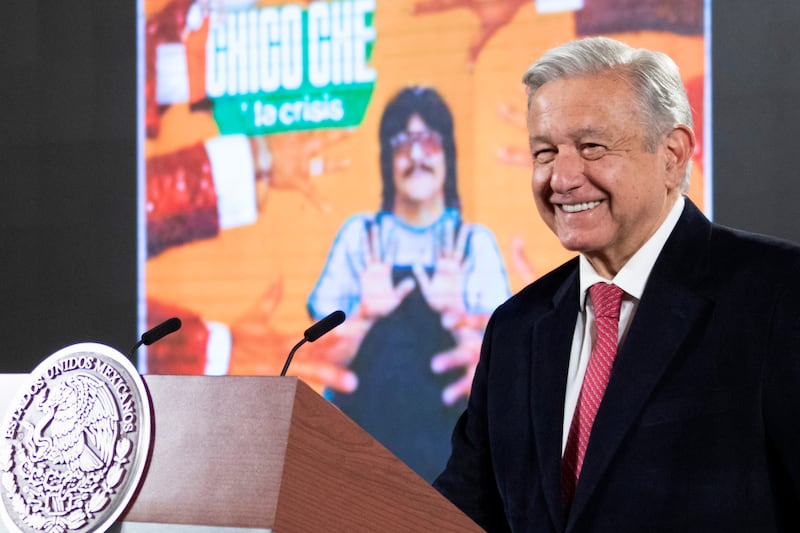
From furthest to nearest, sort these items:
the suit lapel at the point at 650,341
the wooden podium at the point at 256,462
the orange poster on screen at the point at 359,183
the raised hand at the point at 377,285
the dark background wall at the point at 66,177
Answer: the dark background wall at the point at 66,177 < the raised hand at the point at 377,285 < the orange poster on screen at the point at 359,183 < the suit lapel at the point at 650,341 < the wooden podium at the point at 256,462

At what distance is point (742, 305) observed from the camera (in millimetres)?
1387

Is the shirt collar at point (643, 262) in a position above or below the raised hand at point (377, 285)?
above

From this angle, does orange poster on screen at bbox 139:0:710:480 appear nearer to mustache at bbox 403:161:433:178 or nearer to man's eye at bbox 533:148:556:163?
mustache at bbox 403:161:433:178

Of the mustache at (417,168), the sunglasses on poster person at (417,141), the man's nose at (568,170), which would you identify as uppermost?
the sunglasses on poster person at (417,141)

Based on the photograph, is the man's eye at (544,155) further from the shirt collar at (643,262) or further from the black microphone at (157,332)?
the black microphone at (157,332)

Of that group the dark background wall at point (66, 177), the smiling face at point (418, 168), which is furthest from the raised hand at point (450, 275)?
the dark background wall at point (66, 177)

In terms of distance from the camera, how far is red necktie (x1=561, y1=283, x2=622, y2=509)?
1.45m

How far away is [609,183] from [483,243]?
6.31 ft

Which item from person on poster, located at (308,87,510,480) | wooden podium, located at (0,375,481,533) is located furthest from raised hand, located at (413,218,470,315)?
wooden podium, located at (0,375,481,533)

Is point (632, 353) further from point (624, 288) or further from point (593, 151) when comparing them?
point (593, 151)

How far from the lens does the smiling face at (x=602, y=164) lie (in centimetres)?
145

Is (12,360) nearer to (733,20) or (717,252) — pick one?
(733,20)

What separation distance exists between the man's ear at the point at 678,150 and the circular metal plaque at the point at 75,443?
88 centimetres

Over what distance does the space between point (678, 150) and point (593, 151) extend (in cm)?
15
